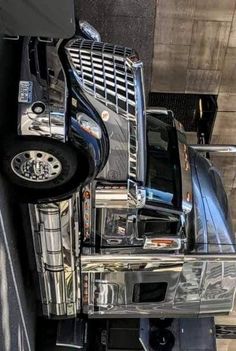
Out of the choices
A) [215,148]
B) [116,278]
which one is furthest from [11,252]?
[215,148]

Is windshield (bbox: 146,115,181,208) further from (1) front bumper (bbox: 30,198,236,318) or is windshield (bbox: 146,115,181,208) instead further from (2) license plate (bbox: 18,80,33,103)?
(2) license plate (bbox: 18,80,33,103)

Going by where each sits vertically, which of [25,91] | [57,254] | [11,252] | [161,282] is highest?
[25,91]

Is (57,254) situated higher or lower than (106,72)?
lower

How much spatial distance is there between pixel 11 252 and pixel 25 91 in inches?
44.2

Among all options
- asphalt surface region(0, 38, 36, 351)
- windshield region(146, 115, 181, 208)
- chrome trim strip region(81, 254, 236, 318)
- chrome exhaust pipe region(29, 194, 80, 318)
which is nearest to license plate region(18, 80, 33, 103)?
asphalt surface region(0, 38, 36, 351)

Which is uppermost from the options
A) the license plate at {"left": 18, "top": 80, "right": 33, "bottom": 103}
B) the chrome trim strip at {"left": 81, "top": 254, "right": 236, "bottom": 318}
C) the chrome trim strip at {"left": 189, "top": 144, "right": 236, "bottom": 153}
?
the license plate at {"left": 18, "top": 80, "right": 33, "bottom": 103}

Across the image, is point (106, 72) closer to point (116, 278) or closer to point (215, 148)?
point (116, 278)

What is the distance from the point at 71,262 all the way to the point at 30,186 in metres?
0.84

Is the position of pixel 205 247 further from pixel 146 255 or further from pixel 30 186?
pixel 30 186

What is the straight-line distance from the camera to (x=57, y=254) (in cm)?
493

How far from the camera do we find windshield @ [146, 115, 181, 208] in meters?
4.93

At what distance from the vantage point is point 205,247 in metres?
5.22

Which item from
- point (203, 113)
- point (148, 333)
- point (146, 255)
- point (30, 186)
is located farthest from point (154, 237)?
point (203, 113)

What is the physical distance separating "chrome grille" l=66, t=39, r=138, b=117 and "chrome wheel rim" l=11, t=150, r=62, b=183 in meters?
0.59
